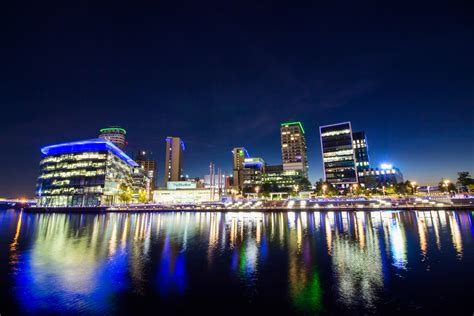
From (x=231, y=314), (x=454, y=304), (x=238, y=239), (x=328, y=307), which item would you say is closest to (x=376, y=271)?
(x=454, y=304)

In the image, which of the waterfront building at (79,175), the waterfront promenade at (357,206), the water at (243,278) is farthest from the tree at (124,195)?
the water at (243,278)

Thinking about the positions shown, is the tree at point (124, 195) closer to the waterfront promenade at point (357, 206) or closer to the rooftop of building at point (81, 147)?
A: the rooftop of building at point (81, 147)

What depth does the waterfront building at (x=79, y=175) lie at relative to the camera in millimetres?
133500

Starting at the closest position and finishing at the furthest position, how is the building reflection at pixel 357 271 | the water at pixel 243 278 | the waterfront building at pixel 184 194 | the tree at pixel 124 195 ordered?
1. the water at pixel 243 278
2. the building reflection at pixel 357 271
3. the tree at pixel 124 195
4. the waterfront building at pixel 184 194

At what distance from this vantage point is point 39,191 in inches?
5541

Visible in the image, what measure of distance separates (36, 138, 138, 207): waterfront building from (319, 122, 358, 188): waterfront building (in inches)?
6165

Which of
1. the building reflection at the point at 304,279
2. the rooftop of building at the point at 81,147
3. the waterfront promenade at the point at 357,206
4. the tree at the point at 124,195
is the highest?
the rooftop of building at the point at 81,147

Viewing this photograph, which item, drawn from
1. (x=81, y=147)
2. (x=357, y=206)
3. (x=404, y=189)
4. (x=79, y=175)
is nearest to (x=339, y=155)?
(x=404, y=189)

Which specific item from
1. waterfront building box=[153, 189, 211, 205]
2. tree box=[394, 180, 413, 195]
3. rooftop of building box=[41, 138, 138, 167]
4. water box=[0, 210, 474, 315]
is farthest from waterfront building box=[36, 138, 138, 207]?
tree box=[394, 180, 413, 195]

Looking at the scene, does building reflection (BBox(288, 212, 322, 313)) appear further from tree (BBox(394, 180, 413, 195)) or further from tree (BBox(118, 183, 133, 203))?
tree (BBox(394, 180, 413, 195))

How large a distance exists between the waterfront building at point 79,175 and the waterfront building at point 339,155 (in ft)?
514

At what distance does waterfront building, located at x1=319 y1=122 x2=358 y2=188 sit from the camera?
18262 cm

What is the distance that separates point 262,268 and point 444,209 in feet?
304

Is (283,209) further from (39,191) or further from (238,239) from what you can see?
(39,191)
